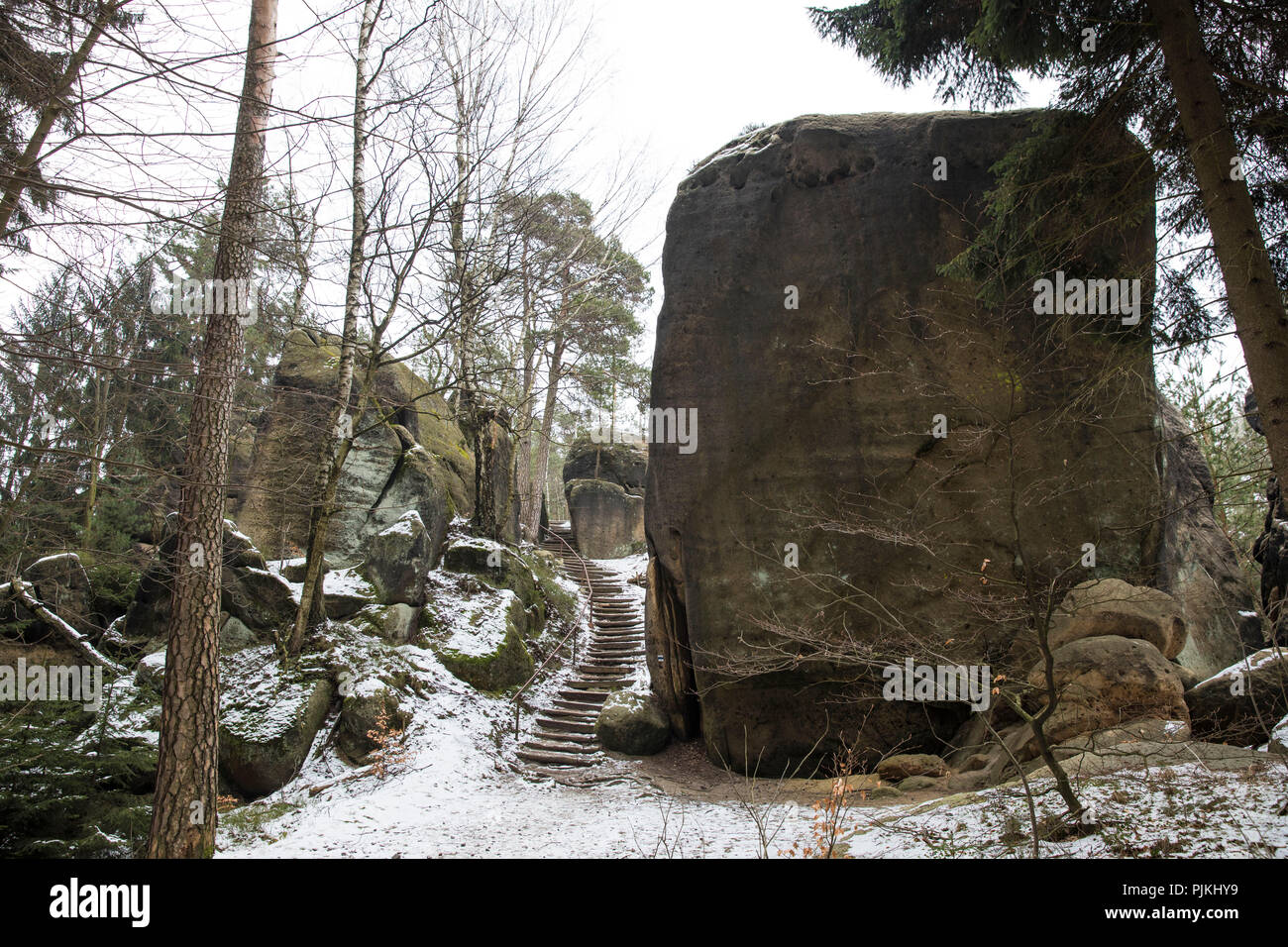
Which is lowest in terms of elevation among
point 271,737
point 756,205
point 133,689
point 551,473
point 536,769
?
point 536,769

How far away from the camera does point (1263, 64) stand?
5.80 m

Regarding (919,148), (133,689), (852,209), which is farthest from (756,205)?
(133,689)

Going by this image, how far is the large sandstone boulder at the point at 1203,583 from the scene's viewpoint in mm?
9641

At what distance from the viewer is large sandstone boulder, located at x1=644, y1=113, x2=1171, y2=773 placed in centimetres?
884

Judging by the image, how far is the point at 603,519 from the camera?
976 inches

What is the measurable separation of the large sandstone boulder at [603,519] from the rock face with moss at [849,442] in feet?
42.3

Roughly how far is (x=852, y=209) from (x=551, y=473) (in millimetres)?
34349

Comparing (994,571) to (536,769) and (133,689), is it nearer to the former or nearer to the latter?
(536,769)

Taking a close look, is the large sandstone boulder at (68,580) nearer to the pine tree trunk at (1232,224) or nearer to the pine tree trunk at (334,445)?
the pine tree trunk at (334,445)

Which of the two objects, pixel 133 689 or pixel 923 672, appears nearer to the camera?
pixel 923 672

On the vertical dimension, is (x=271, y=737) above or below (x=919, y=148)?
below

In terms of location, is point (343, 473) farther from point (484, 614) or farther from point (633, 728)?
point (633, 728)

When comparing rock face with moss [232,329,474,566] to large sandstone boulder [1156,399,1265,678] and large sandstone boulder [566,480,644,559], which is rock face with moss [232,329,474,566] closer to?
large sandstone boulder [566,480,644,559]
